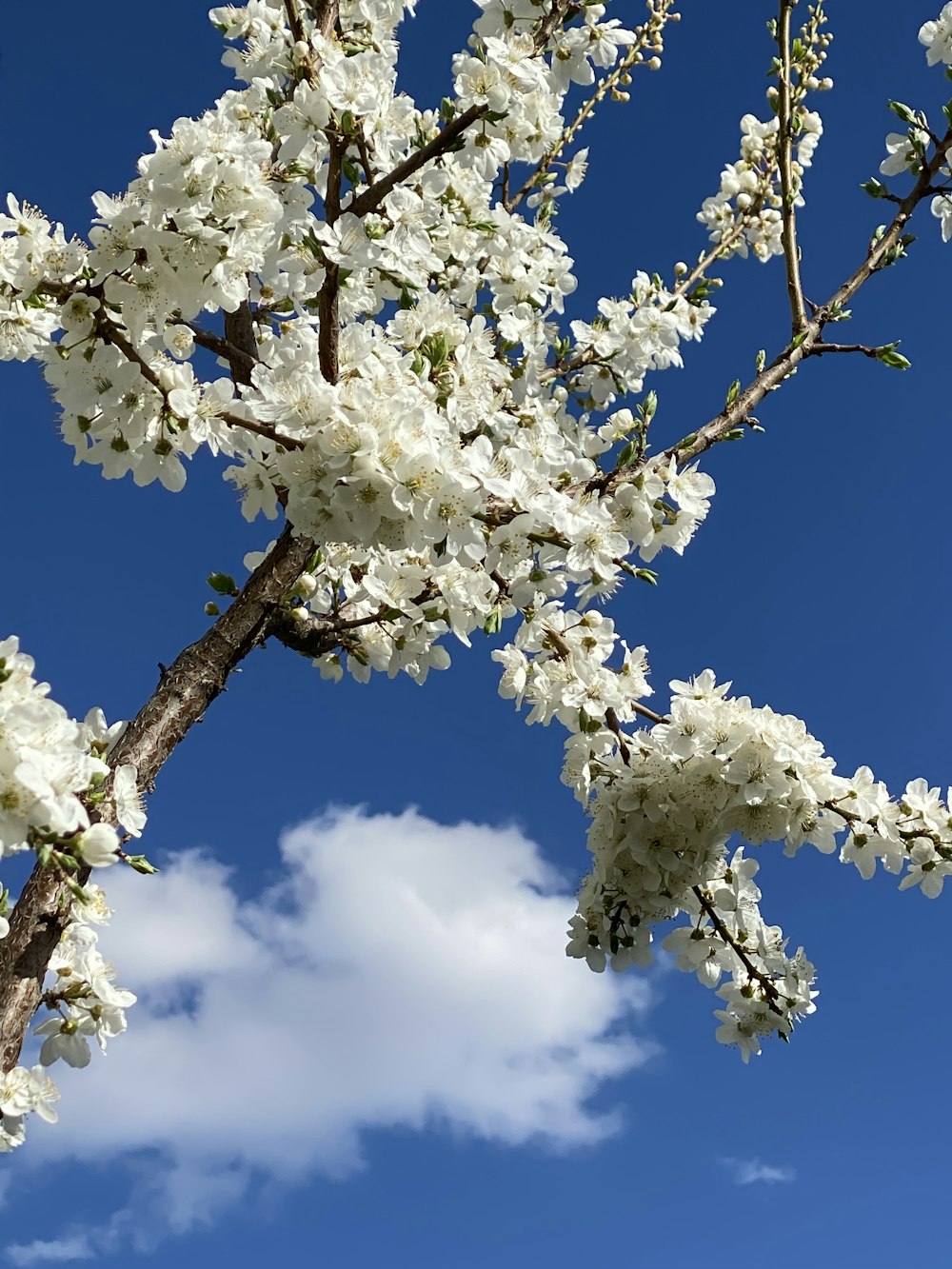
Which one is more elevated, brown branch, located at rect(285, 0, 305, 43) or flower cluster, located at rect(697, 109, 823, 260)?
flower cluster, located at rect(697, 109, 823, 260)

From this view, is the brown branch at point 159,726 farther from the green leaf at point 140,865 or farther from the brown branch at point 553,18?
the brown branch at point 553,18

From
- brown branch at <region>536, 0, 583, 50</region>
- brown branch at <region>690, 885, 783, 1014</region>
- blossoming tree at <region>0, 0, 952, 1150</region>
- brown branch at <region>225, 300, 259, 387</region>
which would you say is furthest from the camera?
brown branch at <region>225, 300, 259, 387</region>

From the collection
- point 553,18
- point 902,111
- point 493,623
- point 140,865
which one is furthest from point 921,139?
point 140,865

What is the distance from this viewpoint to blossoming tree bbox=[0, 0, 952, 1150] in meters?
3.06

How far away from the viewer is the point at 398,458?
2920 mm

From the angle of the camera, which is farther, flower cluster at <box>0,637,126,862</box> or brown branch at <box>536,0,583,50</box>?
brown branch at <box>536,0,583,50</box>

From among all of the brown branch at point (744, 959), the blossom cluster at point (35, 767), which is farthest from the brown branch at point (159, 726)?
the brown branch at point (744, 959)

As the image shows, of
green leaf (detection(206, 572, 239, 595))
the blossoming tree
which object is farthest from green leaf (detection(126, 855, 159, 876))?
green leaf (detection(206, 572, 239, 595))

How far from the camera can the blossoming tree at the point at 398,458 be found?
306 centimetres

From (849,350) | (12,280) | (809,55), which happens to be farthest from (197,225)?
(809,55)

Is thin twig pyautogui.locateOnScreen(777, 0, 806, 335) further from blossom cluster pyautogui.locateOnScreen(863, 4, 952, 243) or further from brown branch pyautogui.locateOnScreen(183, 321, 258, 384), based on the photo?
brown branch pyautogui.locateOnScreen(183, 321, 258, 384)

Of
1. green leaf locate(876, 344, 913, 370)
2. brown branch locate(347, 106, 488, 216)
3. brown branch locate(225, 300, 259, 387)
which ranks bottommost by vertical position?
brown branch locate(347, 106, 488, 216)

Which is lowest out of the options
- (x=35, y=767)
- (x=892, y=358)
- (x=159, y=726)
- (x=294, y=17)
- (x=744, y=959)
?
(x=35, y=767)

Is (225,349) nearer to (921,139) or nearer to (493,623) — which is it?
(493,623)
